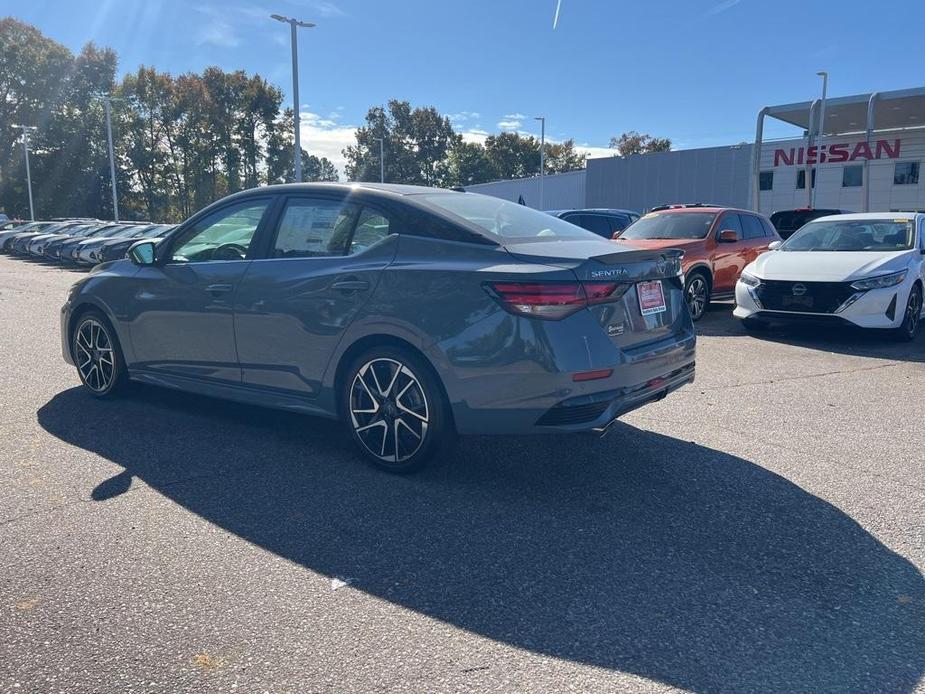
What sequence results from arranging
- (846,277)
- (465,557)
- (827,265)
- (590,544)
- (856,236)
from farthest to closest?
1. (856,236)
2. (827,265)
3. (846,277)
4. (590,544)
5. (465,557)

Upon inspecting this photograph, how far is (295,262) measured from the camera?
177 inches

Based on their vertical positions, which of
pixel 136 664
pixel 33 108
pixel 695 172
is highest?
pixel 33 108

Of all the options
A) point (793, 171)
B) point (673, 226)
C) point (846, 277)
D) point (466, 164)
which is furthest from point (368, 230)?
point (466, 164)

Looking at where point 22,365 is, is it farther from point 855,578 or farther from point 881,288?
point 881,288

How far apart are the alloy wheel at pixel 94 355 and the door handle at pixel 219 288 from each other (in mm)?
1318

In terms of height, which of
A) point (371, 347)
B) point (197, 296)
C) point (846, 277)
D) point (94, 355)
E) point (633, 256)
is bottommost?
point (94, 355)

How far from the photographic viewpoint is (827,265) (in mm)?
8906

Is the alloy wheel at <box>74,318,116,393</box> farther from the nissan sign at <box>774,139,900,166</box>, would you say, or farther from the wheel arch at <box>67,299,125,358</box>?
the nissan sign at <box>774,139,900,166</box>

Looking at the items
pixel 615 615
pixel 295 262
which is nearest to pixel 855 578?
pixel 615 615

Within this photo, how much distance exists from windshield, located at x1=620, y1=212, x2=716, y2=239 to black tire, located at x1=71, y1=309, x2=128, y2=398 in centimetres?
829

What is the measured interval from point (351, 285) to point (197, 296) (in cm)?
136

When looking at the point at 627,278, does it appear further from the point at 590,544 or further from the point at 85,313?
the point at 85,313

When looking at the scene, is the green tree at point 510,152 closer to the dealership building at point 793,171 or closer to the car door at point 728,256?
the dealership building at point 793,171

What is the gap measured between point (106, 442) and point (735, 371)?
18.5ft
